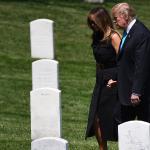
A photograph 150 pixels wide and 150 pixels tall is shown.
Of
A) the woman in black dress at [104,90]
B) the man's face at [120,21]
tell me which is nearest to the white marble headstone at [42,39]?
the woman in black dress at [104,90]

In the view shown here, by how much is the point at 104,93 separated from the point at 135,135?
1661 millimetres

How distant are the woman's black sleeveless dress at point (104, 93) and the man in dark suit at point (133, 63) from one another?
646mm

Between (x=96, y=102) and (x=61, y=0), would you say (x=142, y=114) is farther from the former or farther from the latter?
(x=61, y=0)

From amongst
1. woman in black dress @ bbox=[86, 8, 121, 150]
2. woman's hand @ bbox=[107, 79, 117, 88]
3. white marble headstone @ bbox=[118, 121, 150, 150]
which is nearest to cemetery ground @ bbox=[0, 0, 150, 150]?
woman in black dress @ bbox=[86, 8, 121, 150]

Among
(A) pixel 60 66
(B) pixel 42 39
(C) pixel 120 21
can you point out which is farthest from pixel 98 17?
(B) pixel 42 39

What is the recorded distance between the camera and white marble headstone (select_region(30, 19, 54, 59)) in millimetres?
18062

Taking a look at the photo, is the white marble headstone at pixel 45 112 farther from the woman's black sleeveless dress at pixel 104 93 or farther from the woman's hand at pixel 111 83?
the woman's hand at pixel 111 83

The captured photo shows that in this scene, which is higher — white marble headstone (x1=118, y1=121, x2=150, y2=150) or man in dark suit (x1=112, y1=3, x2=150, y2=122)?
man in dark suit (x1=112, y1=3, x2=150, y2=122)

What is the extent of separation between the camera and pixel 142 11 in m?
23.7

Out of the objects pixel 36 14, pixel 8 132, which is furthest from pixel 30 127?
pixel 36 14

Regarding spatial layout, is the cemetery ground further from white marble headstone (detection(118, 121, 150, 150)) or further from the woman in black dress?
white marble headstone (detection(118, 121, 150, 150))

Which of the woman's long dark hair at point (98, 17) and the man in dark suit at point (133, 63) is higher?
the woman's long dark hair at point (98, 17)

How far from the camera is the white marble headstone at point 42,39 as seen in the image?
18062 millimetres

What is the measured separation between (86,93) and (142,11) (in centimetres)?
910
